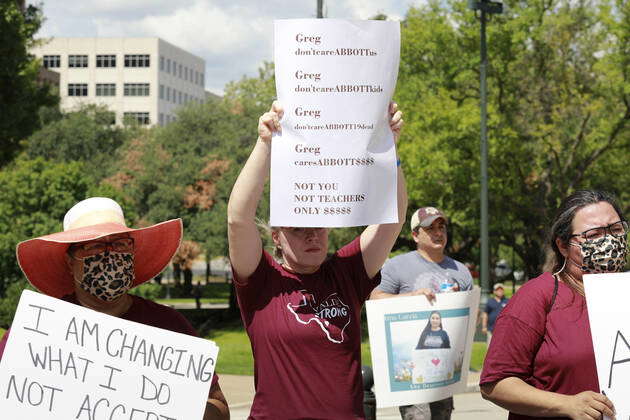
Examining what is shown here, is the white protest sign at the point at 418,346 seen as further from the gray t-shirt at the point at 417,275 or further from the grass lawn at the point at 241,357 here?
the grass lawn at the point at 241,357

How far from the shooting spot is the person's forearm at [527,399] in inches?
146

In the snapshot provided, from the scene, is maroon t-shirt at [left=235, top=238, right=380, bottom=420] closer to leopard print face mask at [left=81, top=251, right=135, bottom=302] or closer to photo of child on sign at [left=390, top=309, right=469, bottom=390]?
leopard print face mask at [left=81, top=251, right=135, bottom=302]

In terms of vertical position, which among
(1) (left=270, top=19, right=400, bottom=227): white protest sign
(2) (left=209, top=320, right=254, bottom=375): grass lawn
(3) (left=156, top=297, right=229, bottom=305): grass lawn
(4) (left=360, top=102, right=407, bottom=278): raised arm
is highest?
(1) (left=270, top=19, right=400, bottom=227): white protest sign

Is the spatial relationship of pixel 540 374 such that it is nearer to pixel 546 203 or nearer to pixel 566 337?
pixel 566 337

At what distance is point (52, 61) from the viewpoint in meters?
128

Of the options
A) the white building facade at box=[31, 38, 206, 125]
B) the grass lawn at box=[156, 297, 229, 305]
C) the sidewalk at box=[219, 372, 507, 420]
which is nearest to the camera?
the sidewalk at box=[219, 372, 507, 420]

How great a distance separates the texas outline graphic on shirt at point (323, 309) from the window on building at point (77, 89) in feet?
421

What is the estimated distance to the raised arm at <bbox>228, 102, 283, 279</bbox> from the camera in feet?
13.5

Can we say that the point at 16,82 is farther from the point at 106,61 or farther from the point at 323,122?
the point at 106,61

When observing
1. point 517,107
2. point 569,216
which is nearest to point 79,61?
point 517,107

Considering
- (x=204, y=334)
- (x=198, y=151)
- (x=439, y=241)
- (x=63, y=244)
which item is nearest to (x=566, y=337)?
(x=63, y=244)

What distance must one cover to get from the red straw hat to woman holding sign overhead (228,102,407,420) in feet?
0.92

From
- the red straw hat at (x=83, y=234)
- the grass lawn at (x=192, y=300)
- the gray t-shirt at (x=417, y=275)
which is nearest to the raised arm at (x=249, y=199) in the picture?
the red straw hat at (x=83, y=234)

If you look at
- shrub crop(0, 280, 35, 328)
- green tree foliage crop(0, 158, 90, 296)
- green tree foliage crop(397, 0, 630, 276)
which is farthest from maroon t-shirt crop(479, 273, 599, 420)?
green tree foliage crop(397, 0, 630, 276)
